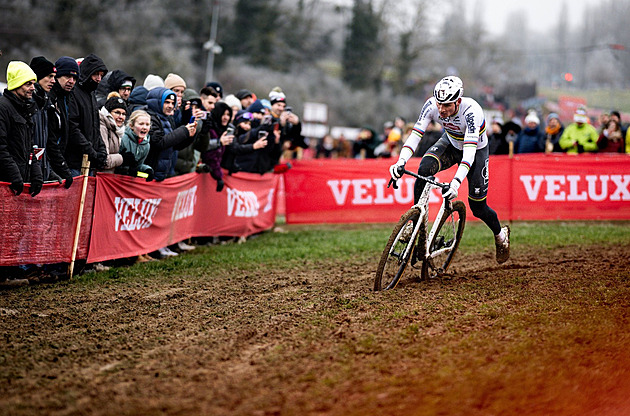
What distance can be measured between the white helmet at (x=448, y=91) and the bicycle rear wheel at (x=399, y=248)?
127 centimetres

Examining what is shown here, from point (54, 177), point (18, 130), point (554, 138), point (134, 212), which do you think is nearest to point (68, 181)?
point (54, 177)

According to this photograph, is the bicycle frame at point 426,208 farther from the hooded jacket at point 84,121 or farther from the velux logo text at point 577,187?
the velux logo text at point 577,187

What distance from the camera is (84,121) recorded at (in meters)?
8.75

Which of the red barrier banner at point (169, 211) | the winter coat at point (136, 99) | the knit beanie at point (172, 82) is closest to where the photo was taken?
the red barrier banner at point (169, 211)

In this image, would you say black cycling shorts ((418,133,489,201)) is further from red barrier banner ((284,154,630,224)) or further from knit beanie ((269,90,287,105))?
red barrier banner ((284,154,630,224))

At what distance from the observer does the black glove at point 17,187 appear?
7602 millimetres

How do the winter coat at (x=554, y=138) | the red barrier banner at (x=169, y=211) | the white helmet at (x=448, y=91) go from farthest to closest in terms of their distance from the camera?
the winter coat at (x=554, y=138), the red barrier banner at (x=169, y=211), the white helmet at (x=448, y=91)

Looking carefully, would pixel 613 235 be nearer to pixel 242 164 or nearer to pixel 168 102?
pixel 242 164

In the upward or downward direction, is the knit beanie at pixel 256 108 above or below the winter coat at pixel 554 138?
above

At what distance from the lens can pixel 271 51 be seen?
60969 mm

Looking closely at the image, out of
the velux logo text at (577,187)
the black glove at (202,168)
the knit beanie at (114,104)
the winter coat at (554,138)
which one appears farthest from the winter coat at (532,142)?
the knit beanie at (114,104)

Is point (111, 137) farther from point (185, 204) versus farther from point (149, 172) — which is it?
point (185, 204)

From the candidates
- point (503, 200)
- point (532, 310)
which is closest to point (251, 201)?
point (503, 200)

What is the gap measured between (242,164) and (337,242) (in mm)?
2661
